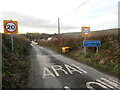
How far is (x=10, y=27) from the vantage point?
31.5ft

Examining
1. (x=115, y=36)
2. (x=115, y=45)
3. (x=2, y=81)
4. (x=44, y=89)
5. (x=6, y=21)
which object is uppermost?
(x=6, y=21)

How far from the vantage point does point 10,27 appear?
9.59 m

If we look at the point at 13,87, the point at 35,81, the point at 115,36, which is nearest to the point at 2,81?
the point at 13,87

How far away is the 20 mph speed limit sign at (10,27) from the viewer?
9.35 m

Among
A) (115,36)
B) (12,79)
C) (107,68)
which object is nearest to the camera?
(12,79)

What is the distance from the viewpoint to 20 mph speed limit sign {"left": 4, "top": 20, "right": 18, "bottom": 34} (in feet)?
30.7

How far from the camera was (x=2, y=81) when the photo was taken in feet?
17.3

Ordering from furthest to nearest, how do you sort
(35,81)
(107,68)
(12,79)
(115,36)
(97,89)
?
(115,36) < (107,68) < (35,81) < (12,79) < (97,89)

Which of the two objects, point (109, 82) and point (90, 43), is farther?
point (90, 43)

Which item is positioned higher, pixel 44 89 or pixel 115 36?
pixel 115 36

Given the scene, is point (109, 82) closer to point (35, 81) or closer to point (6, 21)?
point (35, 81)

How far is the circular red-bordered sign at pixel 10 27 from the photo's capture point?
9.37 meters

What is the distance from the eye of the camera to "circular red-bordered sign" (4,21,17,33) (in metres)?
9.37

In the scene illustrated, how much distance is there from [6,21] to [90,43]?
8.39 meters
